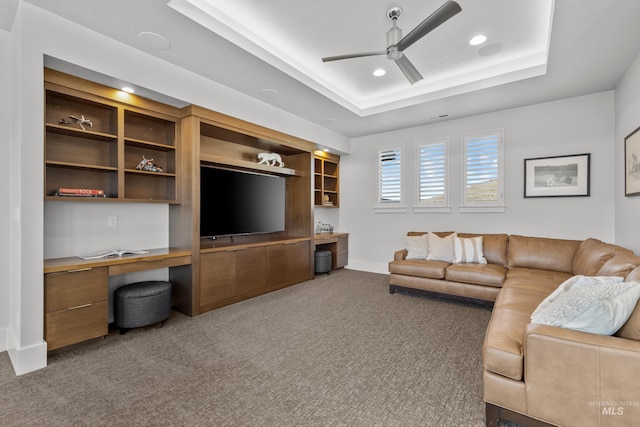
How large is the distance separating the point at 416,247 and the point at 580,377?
3.13 metres

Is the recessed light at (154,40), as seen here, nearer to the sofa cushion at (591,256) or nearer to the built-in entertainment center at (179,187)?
the built-in entertainment center at (179,187)

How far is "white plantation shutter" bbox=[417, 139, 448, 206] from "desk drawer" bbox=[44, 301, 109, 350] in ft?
15.5

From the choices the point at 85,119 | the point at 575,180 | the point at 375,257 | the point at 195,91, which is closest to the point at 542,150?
the point at 575,180

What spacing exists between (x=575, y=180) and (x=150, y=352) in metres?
5.39

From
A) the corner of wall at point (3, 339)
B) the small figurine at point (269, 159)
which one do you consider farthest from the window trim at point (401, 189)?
the corner of wall at point (3, 339)

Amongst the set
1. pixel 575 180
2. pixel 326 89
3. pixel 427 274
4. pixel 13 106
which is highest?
pixel 326 89

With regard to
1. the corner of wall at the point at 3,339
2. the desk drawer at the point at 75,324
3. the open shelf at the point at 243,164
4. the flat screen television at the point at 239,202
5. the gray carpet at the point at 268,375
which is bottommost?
the gray carpet at the point at 268,375

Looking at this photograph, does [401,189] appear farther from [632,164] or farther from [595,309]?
[595,309]

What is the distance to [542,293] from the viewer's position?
8.52 feet

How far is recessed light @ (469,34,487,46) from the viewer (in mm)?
3012

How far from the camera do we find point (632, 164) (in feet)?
9.86

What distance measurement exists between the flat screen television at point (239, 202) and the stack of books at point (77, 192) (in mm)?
1017

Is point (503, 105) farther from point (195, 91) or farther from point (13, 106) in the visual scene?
point (13, 106)

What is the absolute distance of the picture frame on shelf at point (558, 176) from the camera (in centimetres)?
389
